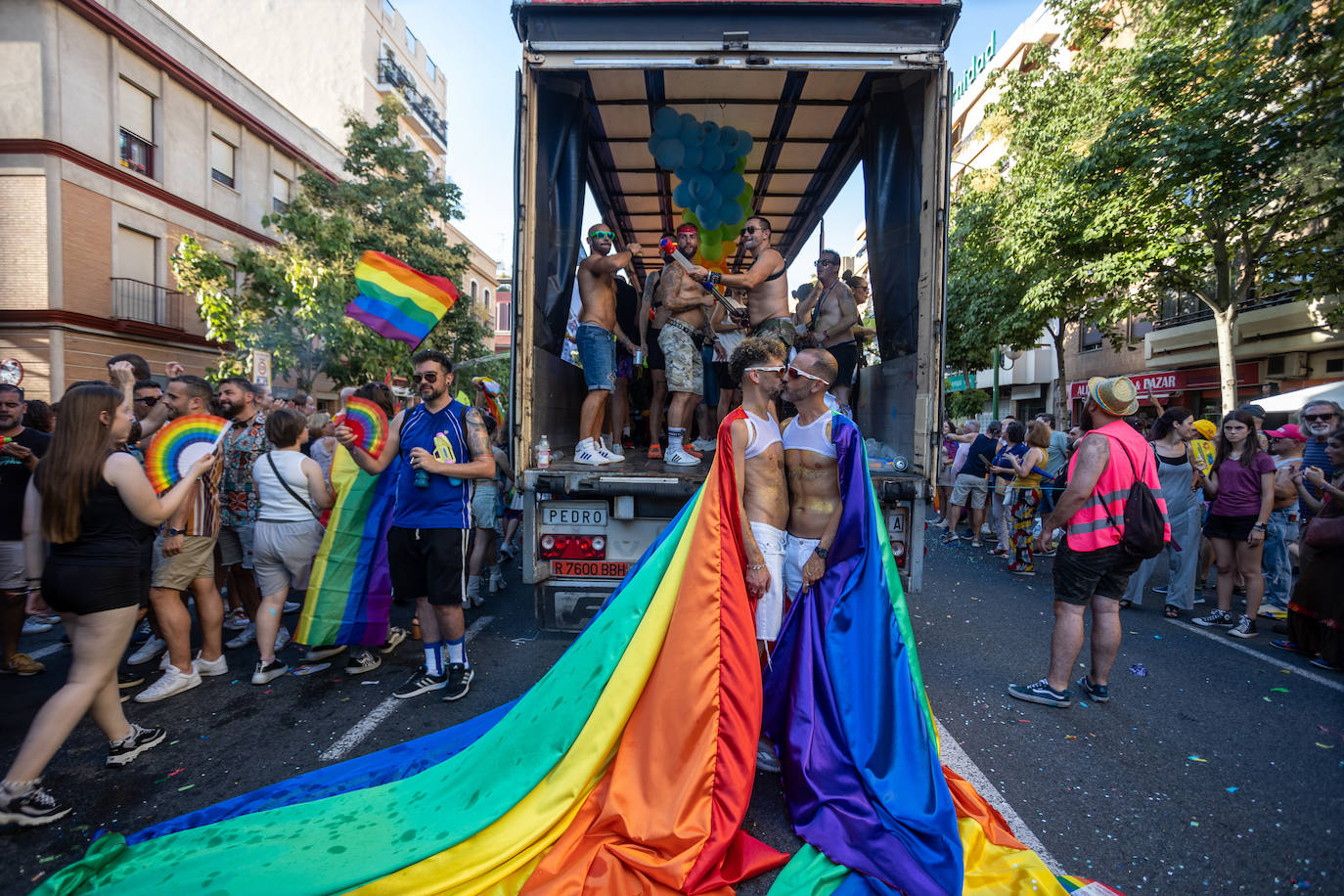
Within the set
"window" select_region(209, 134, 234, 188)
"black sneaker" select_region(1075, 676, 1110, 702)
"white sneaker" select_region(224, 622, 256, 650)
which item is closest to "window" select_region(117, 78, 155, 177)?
"window" select_region(209, 134, 234, 188)

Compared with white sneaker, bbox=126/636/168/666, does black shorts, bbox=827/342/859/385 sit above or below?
above

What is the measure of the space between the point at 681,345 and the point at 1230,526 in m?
5.13

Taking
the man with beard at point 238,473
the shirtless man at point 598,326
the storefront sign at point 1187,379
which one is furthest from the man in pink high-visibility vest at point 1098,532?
the storefront sign at point 1187,379

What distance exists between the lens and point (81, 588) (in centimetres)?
298

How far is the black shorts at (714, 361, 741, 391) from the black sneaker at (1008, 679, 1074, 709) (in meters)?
3.25

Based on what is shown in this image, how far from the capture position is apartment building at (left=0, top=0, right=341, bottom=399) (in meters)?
14.9

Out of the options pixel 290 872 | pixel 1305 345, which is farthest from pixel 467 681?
pixel 1305 345

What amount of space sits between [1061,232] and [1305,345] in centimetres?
733

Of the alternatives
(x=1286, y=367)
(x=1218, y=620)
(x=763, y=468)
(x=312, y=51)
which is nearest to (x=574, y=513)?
(x=763, y=468)

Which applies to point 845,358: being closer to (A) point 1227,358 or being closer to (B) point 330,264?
(A) point 1227,358

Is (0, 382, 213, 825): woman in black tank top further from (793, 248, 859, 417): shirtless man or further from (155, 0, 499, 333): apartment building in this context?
(155, 0, 499, 333): apartment building

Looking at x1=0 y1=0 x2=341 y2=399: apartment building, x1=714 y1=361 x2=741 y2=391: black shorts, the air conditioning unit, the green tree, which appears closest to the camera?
x1=714 y1=361 x2=741 y2=391: black shorts

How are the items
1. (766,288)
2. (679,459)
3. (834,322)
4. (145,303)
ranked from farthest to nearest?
1. (145,303)
2. (834,322)
3. (766,288)
4. (679,459)

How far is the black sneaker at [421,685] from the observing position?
164 inches
